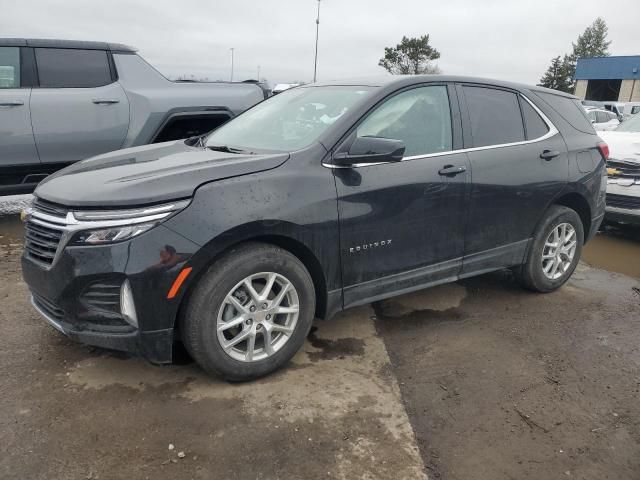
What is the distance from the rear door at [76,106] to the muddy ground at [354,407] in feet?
6.93

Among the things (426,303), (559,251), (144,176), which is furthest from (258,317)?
(559,251)

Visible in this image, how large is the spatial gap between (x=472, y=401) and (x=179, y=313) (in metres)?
1.63

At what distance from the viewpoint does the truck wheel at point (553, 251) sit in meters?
4.25

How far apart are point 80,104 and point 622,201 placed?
6.11m

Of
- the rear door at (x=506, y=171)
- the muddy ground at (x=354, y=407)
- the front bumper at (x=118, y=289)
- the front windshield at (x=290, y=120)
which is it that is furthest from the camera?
the rear door at (x=506, y=171)

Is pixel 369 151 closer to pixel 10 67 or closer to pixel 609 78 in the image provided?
pixel 10 67

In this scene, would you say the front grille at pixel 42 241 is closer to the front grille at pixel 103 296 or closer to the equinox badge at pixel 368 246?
the front grille at pixel 103 296

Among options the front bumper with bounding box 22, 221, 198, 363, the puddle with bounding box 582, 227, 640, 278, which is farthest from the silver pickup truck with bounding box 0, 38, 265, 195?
the puddle with bounding box 582, 227, 640, 278

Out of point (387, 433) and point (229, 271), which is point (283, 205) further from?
point (387, 433)

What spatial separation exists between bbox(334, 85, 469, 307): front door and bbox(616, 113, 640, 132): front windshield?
5.15 m

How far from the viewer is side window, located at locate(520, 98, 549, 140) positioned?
13.5 feet

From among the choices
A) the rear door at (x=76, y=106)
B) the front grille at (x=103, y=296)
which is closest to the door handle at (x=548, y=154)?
the front grille at (x=103, y=296)

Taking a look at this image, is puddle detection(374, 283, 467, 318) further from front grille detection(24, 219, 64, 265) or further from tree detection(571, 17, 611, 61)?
tree detection(571, 17, 611, 61)

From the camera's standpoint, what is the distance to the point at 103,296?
259 centimetres
